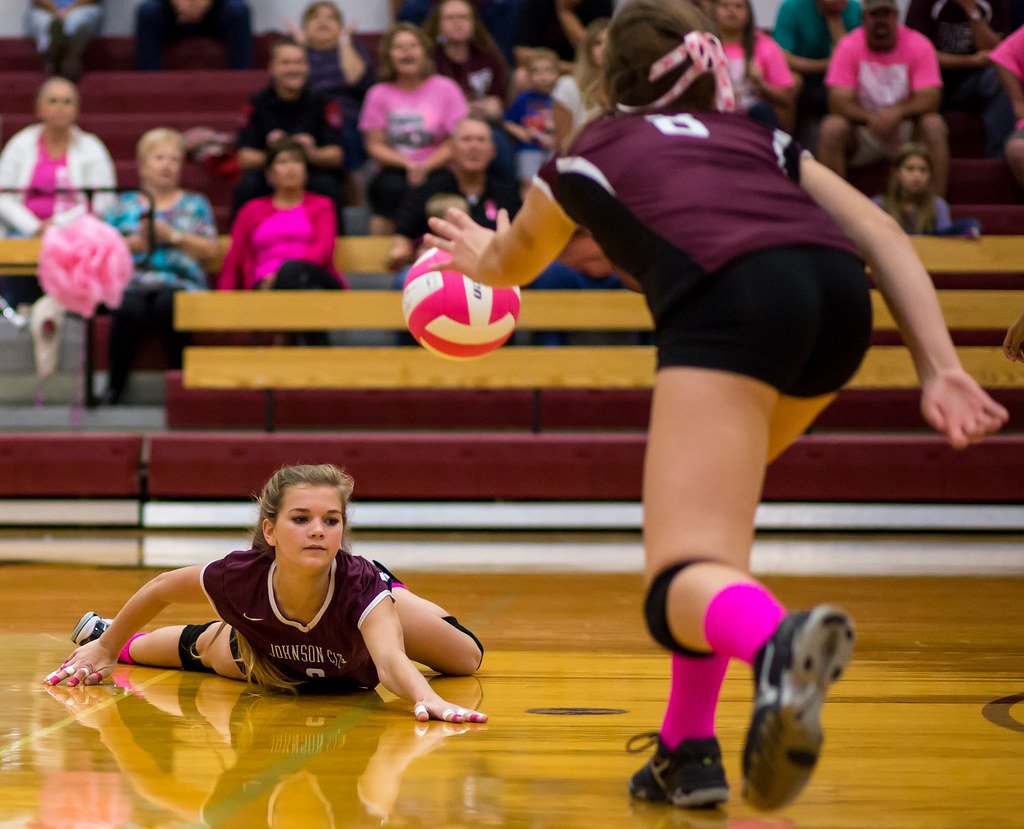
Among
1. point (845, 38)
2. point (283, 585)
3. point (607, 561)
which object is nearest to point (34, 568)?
point (607, 561)

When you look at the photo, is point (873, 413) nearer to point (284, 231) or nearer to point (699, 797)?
point (284, 231)

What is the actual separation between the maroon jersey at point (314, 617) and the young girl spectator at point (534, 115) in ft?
17.0

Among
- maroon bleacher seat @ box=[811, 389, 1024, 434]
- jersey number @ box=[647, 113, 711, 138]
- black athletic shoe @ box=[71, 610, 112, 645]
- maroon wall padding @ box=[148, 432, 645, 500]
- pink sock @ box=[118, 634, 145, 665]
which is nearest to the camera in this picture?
jersey number @ box=[647, 113, 711, 138]

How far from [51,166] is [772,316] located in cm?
689

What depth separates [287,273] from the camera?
7523 millimetres

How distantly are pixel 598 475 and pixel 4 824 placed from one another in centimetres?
497

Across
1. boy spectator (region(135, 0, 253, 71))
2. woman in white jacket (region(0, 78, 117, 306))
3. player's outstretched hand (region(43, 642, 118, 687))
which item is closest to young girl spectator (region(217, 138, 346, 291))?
woman in white jacket (region(0, 78, 117, 306))

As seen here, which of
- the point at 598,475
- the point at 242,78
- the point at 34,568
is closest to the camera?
the point at 34,568

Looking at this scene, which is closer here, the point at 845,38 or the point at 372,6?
the point at 845,38

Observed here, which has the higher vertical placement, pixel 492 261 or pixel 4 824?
pixel 492 261

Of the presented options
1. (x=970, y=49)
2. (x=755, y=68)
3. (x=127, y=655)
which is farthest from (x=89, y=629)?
(x=970, y=49)

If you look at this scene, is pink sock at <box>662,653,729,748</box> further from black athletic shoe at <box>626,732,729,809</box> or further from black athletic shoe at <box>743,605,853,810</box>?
black athletic shoe at <box>743,605,853,810</box>

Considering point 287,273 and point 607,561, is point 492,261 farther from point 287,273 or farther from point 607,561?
point 287,273

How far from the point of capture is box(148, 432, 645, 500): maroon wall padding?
6996 millimetres
